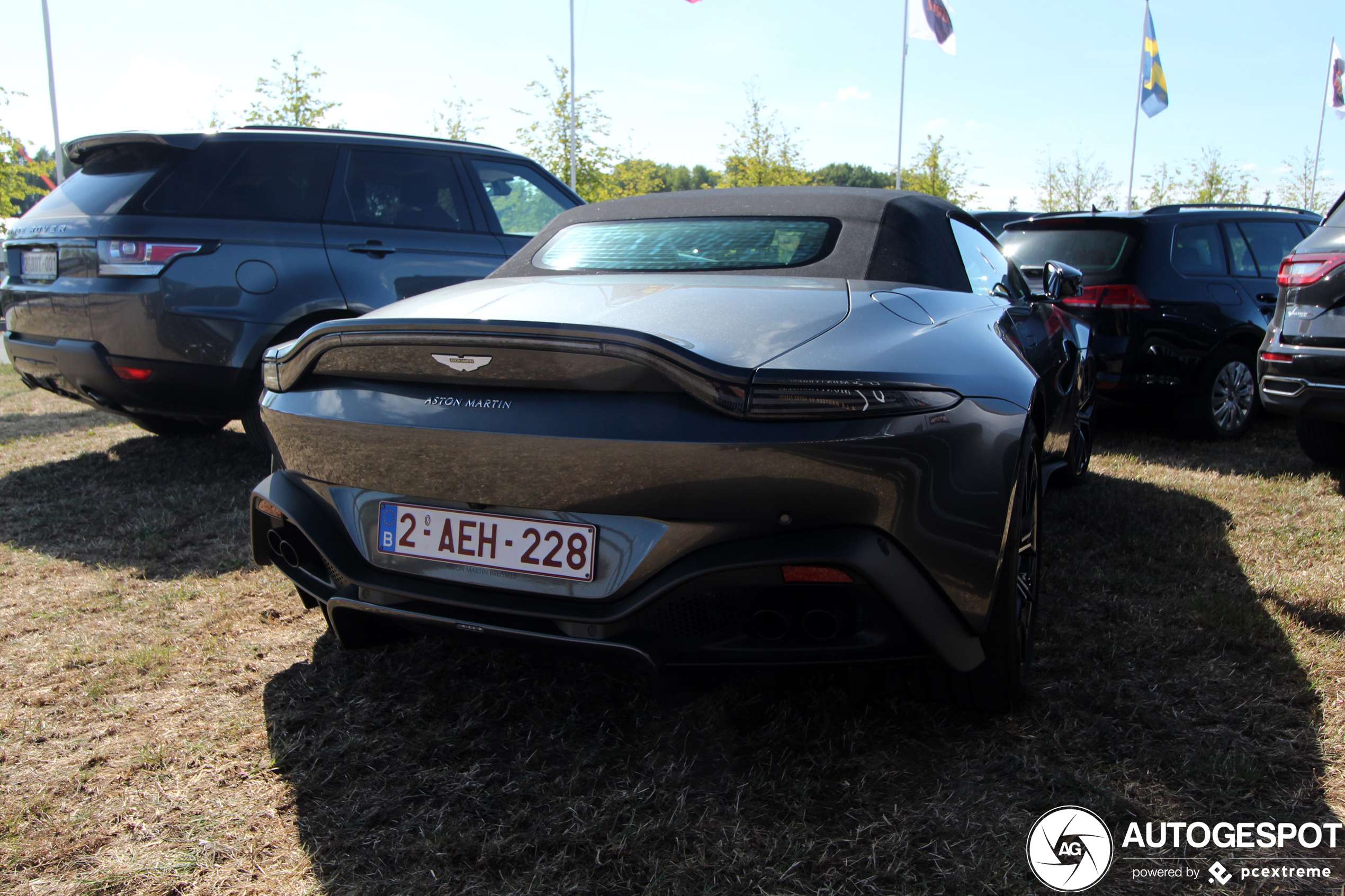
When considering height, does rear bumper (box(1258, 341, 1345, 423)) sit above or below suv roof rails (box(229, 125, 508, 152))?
below

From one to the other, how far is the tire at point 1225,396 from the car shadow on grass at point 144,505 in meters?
Result: 5.63

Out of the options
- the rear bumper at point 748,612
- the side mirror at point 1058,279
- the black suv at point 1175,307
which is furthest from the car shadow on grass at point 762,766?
the black suv at point 1175,307

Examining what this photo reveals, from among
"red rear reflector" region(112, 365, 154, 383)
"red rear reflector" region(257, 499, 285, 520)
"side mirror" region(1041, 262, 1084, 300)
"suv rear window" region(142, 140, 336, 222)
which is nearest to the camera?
"red rear reflector" region(257, 499, 285, 520)

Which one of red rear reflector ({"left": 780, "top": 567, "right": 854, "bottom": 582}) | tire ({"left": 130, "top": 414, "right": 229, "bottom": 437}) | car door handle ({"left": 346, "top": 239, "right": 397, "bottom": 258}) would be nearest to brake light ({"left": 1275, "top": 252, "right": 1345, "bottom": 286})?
red rear reflector ({"left": 780, "top": 567, "right": 854, "bottom": 582})

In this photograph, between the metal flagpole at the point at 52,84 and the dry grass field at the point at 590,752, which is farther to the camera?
the metal flagpole at the point at 52,84

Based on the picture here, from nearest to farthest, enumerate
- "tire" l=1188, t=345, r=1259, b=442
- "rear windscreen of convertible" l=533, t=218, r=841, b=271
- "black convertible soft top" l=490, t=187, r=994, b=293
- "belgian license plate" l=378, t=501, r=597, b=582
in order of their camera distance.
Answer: "belgian license plate" l=378, t=501, r=597, b=582, "black convertible soft top" l=490, t=187, r=994, b=293, "rear windscreen of convertible" l=533, t=218, r=841, b=271, "tire" l=1188, t=345, r=1259, b=442

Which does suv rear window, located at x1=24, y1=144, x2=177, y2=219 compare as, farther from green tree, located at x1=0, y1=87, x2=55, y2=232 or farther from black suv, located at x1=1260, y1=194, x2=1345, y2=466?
green tree, located at x1=0, y1=87, x2=55, y2=232

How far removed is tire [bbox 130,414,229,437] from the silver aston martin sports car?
3767 millimetres

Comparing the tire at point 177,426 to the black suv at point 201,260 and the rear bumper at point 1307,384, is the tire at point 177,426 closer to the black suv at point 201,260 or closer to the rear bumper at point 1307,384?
the black suv at point 201,260

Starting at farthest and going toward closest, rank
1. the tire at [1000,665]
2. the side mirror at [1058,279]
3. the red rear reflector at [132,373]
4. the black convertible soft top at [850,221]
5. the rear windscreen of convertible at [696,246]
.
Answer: the red rear reflector at [132,373] < the side mirror at [1058,279] < the rear windscreen of convertible at [696,246] < the black convertible soft top at [850,221] < the tire at [1000,665]

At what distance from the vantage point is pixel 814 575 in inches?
70.8

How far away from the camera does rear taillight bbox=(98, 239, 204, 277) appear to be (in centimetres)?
431

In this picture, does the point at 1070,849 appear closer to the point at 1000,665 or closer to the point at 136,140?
the point at 1000,665

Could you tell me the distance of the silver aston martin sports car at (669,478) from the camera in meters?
1.78
